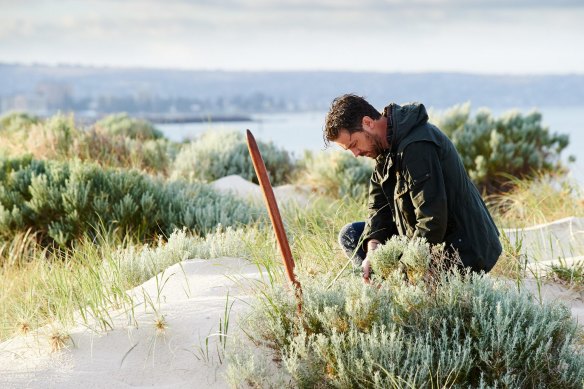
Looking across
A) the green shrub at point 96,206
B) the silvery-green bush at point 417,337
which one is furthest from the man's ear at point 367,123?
the green shrub at point 96,206

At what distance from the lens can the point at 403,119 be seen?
430 cm

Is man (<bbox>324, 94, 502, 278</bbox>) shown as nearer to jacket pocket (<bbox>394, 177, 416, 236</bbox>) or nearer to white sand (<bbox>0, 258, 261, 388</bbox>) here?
jacket pocket (<bbox>394, 177, 416, 236</bbox>)

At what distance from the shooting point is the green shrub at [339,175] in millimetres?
10945

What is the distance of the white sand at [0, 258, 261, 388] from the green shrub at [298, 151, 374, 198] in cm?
636

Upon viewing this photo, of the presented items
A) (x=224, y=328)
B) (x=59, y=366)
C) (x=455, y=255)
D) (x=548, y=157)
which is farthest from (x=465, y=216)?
(x=548, y=157)

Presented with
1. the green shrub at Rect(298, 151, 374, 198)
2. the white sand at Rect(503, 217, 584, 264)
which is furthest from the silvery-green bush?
the green shrub at Rect(298, 151, 374, 198)

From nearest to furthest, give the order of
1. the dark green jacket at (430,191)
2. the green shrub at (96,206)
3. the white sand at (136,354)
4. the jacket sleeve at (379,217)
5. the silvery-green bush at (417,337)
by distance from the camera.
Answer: the silvery-green bush at (417,337)
the white sand at (136,354)
the dark green jacket at (430,191)
the jacket sleeve at (379,217)
the green shrub at (96,206)

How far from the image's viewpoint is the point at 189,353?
13.5 feet

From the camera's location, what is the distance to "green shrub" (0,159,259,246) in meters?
7.89

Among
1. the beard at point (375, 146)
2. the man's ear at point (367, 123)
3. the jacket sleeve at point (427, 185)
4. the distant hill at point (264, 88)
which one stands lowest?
the distant hill at point (264, 88)

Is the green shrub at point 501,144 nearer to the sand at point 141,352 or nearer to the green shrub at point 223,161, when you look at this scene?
the green shrub at point 223,161

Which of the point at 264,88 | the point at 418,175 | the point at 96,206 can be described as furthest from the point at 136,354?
the point at 264,88

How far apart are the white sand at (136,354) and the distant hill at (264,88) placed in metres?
9.93

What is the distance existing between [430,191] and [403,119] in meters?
0.44
